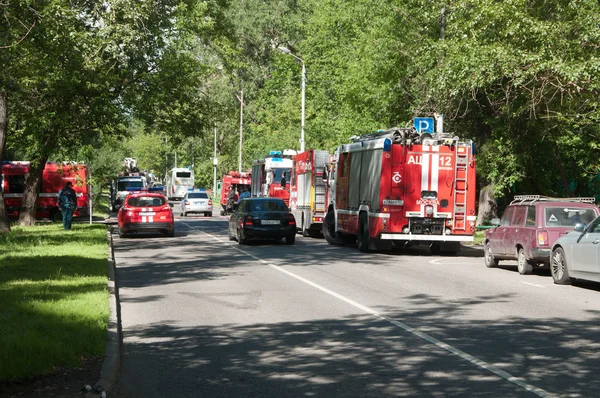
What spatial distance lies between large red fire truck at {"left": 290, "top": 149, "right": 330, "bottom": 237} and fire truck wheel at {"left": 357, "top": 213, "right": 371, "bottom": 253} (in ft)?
22.2

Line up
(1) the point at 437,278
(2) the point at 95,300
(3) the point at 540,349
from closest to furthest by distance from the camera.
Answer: (3) the point at 540,349 < (2) the point at 95,300 < (1) the point at 437,278

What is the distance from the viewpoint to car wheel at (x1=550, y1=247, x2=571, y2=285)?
16609 mm

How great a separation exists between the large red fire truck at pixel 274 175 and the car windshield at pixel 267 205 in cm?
991

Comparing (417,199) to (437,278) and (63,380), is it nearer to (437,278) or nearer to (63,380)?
(437,278)

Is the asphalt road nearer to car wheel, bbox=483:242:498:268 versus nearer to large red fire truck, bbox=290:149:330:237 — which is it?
car wheel, bbox=483:242:498:268

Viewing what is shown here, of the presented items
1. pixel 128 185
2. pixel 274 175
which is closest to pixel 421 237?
pixel 274 175

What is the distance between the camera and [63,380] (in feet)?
25.3

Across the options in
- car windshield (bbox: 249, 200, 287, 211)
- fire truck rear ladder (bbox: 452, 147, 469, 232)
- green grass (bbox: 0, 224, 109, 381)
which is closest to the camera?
green grass (bbox: 0, 224, 109, 381)

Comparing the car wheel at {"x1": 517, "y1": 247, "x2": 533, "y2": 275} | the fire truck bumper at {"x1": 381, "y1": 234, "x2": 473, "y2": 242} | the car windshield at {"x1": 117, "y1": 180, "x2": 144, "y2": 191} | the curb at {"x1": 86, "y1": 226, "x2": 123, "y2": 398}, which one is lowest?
the curb at {"x1": 86, "y1": 226, "x2": 123, "y2": 398}

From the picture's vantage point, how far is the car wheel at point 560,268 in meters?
16.6

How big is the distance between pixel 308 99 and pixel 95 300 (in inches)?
2342

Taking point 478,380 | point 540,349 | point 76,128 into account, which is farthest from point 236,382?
point 76,128

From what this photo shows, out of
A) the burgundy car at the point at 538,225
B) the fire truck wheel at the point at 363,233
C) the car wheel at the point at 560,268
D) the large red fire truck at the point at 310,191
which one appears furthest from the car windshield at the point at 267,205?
the car wheel at the point at 560,268

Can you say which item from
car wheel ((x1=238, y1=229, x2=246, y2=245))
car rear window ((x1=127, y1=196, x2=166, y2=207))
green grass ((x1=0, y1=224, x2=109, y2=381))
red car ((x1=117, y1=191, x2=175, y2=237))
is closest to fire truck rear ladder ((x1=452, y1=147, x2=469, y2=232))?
car wheel ((x1=238, y1=229, x2=246, y2=245))
